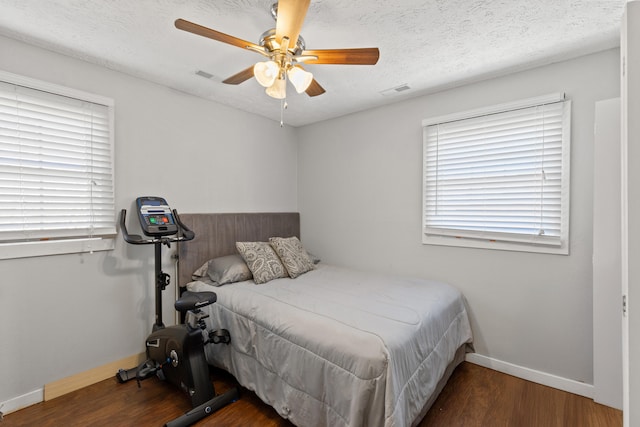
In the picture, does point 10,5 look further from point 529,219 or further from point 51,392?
point 529,219

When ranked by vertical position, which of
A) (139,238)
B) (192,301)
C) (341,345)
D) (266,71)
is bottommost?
(341,345)

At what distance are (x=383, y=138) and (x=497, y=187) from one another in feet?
4.18

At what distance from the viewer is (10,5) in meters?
1.67

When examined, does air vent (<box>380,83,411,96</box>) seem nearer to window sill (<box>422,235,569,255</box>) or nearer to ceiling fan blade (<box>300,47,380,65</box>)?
ceiling fan blade (<box>300,47,380,65</box>)

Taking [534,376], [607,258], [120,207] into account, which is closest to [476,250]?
[607,258]

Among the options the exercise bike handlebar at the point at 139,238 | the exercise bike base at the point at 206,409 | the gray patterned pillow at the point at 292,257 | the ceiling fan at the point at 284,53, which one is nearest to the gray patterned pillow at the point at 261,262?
the gray patterned pillow at the point at 292,257

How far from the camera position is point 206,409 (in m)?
1.92

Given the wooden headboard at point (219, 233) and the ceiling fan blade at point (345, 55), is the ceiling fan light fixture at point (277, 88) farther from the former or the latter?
the wooden headboard at point (219, 233)

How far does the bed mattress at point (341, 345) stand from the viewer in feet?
4.91

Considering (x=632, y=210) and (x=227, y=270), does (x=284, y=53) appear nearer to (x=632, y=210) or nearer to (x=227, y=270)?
(x=632, y=210)

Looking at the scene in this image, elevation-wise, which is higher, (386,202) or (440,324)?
(386,202)

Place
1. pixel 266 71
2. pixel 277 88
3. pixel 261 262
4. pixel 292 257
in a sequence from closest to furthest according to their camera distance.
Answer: pixel 266 71
pixel 277 88
pixel 261 262
pixel 292 257

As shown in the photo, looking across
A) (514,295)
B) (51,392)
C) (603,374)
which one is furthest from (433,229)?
(51,392)

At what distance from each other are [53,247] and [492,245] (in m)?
3.55
